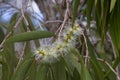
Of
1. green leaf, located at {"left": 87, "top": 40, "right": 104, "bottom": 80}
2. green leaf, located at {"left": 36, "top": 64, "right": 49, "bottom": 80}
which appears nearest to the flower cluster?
green leaf, located at {"left": 36, "top": 64, "right": 49, "bottom": 80}

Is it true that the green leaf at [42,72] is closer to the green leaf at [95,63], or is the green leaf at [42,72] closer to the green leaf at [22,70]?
the green leaf at [22,70]

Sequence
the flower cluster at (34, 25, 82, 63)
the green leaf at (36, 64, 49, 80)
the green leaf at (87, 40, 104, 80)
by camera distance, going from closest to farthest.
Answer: the flower cluster at (34, 25, 82, 63), the green leaf at (36, 64, 49, 80), the green leaf at (87, 40, 104, 80)

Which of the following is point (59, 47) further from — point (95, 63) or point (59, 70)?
point (95, 63)

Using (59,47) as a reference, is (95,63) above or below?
below

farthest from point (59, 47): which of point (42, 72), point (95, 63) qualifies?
point (95, 63)

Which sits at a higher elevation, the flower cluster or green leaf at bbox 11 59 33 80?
the flower cluster

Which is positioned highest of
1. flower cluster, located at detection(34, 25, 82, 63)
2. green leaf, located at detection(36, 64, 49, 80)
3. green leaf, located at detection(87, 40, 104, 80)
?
flower cluster, located at detection(34, 25, 82, 63)

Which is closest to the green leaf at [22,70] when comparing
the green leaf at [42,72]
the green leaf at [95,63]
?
the green leaf at [42,72]

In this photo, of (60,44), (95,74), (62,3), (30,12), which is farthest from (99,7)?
(62,3)

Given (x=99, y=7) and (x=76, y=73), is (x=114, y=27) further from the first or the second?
(x=76, y=73)

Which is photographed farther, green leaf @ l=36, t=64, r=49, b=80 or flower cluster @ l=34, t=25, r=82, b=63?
green leaf @ l=36, t=64, r=49, b=80

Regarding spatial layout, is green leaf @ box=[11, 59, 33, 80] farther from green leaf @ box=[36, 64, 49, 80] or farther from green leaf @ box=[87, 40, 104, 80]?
green leaf @ box=[87, 40, 104, 80]
